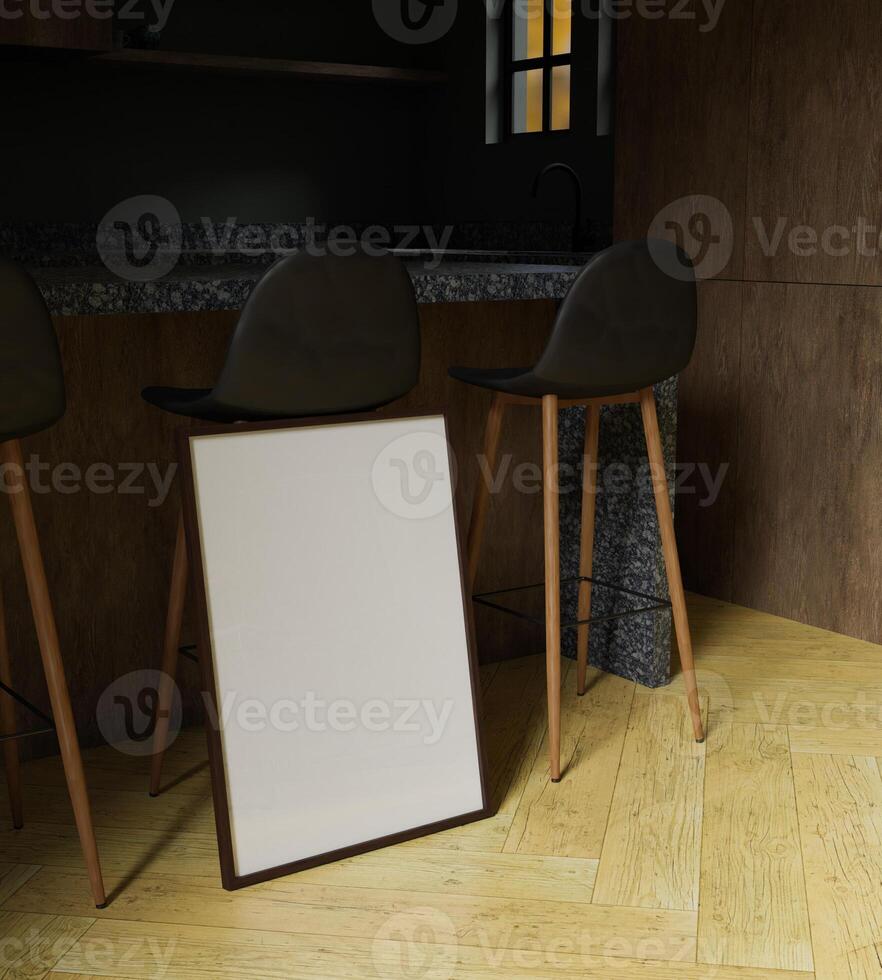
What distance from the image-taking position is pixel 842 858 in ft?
7.49

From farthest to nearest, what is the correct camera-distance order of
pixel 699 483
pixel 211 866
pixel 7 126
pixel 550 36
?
pixel 550 36 < pixel 7 126 < pixel 699 483 < pixel 211 866

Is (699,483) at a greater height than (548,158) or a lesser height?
lesser

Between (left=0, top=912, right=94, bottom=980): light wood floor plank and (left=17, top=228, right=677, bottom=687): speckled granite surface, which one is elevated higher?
(left=17, top=228, right=677, bottom=687): speckled granite surface

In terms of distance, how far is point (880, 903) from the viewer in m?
Result: 2.12

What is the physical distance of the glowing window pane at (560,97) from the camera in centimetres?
481

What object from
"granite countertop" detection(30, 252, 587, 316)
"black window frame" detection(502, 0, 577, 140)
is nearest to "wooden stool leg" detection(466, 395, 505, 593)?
"granite countertop" detection(30, 252, 587, 316)

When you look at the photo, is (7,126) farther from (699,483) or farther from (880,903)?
(880,903)

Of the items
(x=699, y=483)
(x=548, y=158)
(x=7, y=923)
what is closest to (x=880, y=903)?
(x=7, y=923)

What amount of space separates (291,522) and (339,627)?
0.22 meters

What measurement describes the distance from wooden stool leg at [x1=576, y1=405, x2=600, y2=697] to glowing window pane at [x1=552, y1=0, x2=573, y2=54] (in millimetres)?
2238

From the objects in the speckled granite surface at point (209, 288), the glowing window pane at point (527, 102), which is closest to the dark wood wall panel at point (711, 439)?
the speckled granite surface at point (209, 288)

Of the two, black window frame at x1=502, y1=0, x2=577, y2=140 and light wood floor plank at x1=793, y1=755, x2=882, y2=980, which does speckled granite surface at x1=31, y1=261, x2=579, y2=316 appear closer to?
light wood floor plank at x1=793, y1=755, x2=882, y2=980

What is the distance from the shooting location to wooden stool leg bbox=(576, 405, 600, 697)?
2949 millimetres

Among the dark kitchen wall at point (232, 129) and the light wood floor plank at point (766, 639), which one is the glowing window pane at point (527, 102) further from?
the light wood floor plank at point (766, 639)
